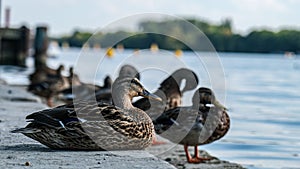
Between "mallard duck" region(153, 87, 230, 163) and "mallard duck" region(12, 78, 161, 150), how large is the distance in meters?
2.36

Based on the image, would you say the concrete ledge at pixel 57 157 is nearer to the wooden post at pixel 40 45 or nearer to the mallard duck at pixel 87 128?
the mallard duck at pixel 87 128

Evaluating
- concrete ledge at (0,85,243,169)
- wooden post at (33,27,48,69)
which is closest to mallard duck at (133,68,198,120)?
concrete ledge at (0,85,243,169)

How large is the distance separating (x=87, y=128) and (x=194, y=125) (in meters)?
2.82

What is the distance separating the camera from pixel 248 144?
12117 millimetres

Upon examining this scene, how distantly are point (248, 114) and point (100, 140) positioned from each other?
35.7 feet

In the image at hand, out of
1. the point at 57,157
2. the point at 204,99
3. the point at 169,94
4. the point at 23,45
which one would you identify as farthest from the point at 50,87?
the point at 23,45

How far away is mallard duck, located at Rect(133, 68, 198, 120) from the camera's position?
10805 millimetres

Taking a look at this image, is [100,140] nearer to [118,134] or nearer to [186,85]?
[118,134]

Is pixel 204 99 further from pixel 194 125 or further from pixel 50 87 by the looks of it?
pixel 50 87

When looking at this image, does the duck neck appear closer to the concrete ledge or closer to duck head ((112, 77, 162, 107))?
duck head ((112, 77, 162, 107))

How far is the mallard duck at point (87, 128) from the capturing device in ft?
22.5

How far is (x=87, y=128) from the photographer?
6.86m

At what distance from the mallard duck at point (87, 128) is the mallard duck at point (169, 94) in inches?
128

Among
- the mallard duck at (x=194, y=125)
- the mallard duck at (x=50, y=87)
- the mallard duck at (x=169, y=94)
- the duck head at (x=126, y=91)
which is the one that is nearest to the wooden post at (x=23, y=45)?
the mallard duck at (x=50, y=87)
